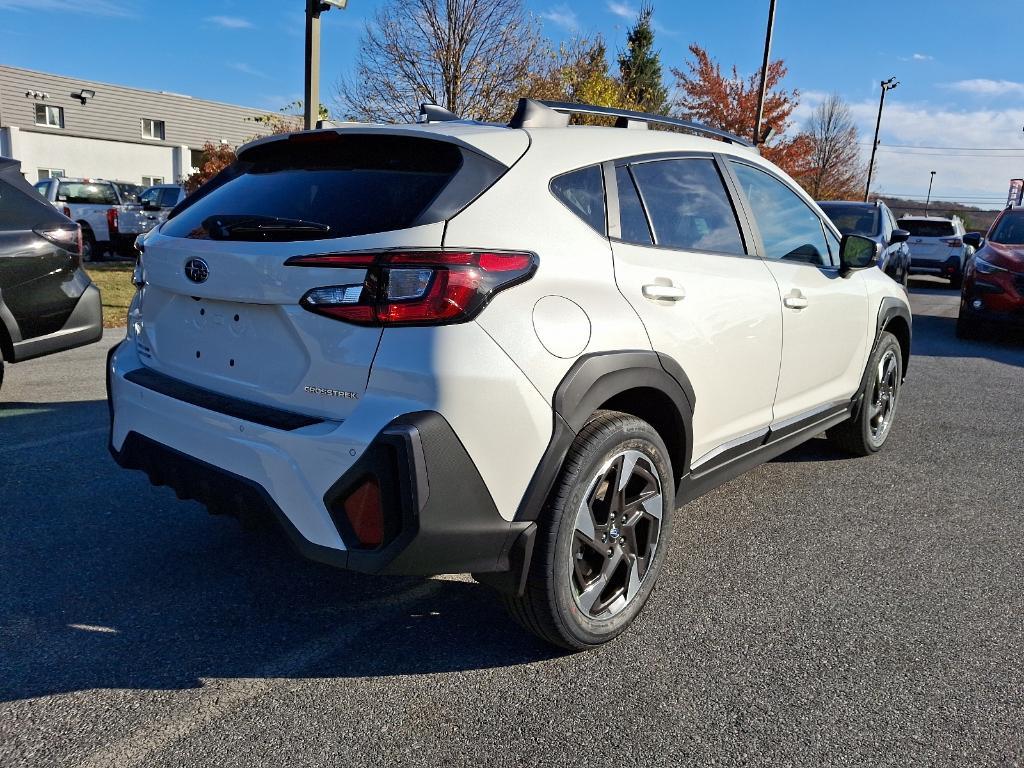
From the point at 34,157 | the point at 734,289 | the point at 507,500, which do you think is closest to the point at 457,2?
the point at 734,289

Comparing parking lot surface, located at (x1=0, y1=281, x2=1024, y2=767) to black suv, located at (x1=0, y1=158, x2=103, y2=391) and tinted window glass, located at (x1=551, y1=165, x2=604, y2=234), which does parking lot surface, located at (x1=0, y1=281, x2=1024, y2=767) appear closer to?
tinted window glass, located at (x1=551, y1=165, x2=604, y2=234)

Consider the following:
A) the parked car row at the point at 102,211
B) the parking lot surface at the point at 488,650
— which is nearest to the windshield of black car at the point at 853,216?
the parking lot surface at the point at 488,650

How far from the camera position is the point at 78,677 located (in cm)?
252

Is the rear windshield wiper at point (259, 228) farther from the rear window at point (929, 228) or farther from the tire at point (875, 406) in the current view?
the rear window at point (929, 228)

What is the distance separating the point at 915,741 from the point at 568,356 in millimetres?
1459

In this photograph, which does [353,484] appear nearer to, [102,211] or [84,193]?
[102,211]

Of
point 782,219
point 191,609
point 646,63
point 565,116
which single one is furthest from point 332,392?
point 646,63

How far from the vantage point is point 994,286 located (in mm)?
10312

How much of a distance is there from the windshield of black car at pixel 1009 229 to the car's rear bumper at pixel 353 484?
36.6 feet

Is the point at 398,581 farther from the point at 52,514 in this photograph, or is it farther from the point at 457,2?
the point at 457,2

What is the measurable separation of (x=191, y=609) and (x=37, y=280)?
11.7 feet

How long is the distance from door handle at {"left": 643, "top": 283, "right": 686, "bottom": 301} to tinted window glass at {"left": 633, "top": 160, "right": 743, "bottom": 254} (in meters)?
0.19

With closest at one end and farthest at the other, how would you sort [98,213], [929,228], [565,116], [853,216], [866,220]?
[565,116], [866,220], [853,216], [98,213], [929,228]

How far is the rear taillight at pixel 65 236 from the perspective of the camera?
18.4 ft
